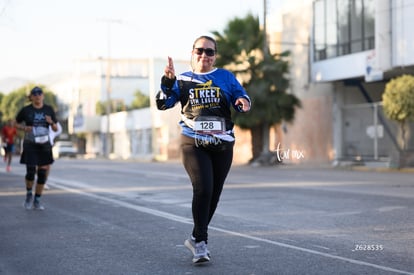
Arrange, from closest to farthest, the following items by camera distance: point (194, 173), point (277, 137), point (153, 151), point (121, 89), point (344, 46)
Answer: point (194, 173), point (344, 46), point (277, 137), point (153, 151), point (121, 89)

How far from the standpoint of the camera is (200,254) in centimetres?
577

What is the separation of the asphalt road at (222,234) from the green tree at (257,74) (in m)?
18.0

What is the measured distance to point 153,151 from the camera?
2231 inches

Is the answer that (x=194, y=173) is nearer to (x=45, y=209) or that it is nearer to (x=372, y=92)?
(x=45, y=209)

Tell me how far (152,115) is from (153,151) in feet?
9.61

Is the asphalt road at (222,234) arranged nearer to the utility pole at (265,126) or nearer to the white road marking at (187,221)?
the white road marking at (187,221)

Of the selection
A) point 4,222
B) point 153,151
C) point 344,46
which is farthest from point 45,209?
point 153,151

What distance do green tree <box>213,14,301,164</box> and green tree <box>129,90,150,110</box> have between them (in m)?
46.5

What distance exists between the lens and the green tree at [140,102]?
260ft

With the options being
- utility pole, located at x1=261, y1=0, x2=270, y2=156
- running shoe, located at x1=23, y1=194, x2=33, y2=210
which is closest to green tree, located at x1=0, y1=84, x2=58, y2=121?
utility pole, located at x1=261, y1=0, x2=270, y2=156

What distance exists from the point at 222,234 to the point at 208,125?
7.13ft

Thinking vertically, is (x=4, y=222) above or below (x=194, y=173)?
below

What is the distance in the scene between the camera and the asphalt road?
228 inches

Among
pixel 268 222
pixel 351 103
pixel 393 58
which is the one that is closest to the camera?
pixel 268 222
